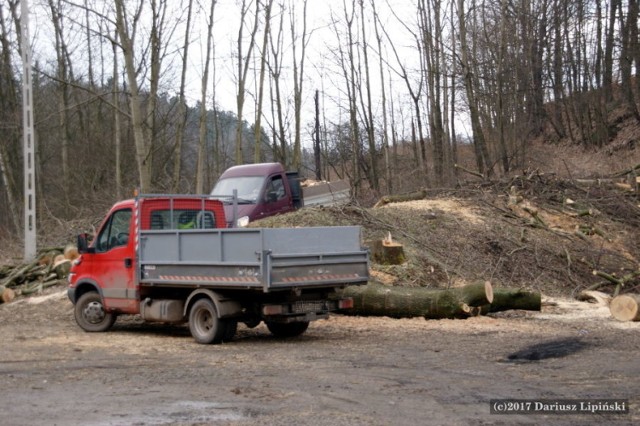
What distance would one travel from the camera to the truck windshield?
66.5ft

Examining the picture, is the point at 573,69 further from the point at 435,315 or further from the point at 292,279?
the point at 292,279

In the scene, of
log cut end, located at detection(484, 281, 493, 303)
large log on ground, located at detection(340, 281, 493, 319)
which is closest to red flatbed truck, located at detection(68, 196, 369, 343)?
large log on ground, located at detection(340, 281, 493, 319)

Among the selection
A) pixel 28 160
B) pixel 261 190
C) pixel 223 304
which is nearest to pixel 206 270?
pixel 223 304

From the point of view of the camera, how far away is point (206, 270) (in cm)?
1137

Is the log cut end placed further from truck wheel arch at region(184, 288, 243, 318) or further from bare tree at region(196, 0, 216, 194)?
bare tree at region(196, 0, 216, 194)

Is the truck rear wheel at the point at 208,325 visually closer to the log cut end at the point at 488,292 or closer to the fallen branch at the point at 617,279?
the log cut end at the point at 488,292

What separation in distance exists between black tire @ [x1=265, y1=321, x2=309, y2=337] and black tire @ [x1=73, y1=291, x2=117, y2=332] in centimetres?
304

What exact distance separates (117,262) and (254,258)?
3.40 meters

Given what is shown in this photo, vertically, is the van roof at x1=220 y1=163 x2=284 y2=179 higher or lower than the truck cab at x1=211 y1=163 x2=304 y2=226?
higher

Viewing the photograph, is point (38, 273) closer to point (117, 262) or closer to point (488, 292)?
point (117, 262)

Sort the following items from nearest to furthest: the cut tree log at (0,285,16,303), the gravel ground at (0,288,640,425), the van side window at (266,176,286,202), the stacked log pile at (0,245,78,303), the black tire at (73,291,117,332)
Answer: the gravel ground at (0,288,640,425), the black tire at (73,291,117,332), the cut tree log at (0,285,16,303), the stacked log pile at (0,245,78,303), the van side window at (266,176,286,202)

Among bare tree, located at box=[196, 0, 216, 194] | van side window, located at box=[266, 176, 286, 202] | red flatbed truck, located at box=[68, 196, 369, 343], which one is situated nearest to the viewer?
red flatbed truck, located at box=[68, 196, 369, 343]

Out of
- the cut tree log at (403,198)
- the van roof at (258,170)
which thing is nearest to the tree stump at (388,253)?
the van roof at (258,170)

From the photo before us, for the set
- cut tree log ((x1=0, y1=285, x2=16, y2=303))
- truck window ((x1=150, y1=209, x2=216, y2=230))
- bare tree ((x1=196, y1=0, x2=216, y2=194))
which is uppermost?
bare tree ((x1=196, y1=0, x2=216, y2=194))
